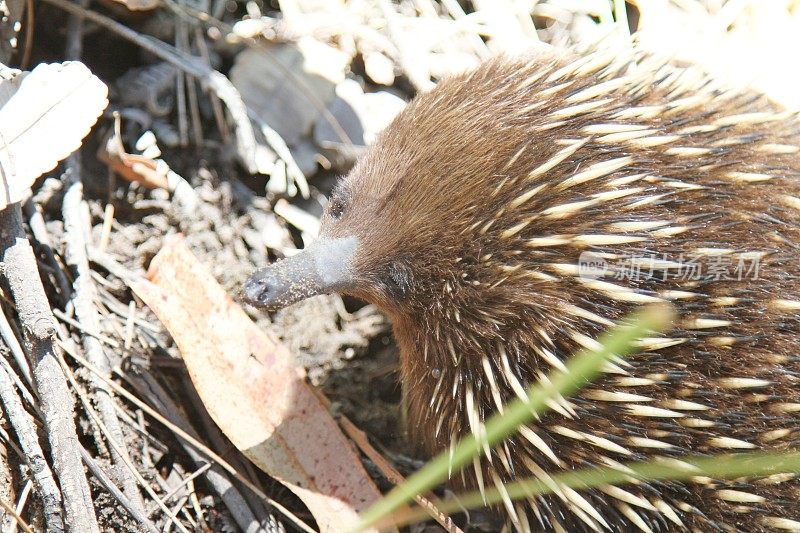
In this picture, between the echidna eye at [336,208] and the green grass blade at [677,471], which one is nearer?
the green grass blade at [677,471]

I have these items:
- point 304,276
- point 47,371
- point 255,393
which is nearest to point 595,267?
point 304,276

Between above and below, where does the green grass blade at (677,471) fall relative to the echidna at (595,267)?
below

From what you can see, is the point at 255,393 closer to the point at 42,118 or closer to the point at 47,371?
the point at 47,371

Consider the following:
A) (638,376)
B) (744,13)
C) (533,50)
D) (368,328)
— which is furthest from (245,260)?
(744,13)

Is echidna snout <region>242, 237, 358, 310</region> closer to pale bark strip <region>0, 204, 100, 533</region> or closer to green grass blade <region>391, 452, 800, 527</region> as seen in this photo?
pale bark strip <region>0, 204, 100, 533</region>

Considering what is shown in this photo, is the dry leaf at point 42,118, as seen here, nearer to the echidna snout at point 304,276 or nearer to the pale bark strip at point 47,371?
the pale bark strip at point 47,371

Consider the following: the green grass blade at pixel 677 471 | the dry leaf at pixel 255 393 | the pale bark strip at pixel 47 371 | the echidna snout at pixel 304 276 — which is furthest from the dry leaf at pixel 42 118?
the green grass blade at pixel 677 471
